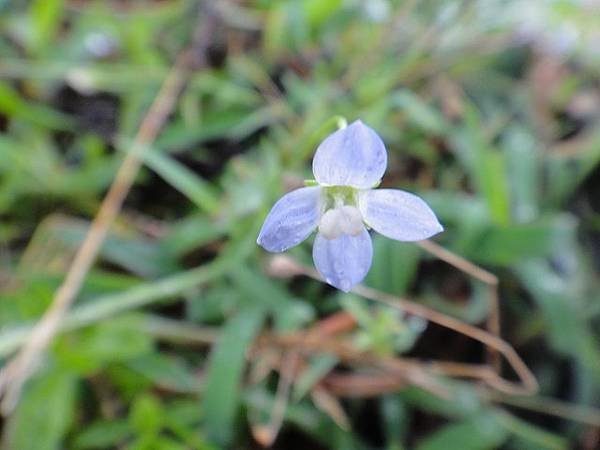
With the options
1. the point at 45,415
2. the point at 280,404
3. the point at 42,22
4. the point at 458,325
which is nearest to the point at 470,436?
the point at 458,325

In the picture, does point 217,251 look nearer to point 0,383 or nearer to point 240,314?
point 240,314

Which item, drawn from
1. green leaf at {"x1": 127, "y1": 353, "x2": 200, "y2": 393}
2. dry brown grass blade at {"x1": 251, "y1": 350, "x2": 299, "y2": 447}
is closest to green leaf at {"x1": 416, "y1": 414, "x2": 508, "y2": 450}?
dry brown grass blade at {"x1": 251, "y1": 350, "x2": 299, "y2": 447}

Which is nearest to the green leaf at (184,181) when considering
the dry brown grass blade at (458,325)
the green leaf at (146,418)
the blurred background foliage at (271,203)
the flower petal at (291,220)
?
the blurred background foliage at (271,203)

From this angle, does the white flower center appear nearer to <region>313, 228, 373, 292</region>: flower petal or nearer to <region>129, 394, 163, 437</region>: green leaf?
<region>313, 228, 373, 292</region>: flower petal

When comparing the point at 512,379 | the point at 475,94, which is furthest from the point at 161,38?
the point at 512,379

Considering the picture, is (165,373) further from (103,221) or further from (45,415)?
(103,221)

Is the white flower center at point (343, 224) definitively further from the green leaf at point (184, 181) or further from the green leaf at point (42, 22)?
the green leaf at point (42, 22)
